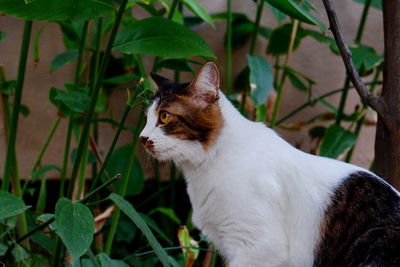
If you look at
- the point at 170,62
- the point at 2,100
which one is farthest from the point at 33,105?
the point at 170,62

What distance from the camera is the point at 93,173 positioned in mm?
1971

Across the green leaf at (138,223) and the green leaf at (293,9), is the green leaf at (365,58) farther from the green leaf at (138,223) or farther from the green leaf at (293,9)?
the green leaf at (138,223)

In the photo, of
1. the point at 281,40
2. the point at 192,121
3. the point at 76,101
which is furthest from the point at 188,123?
the point at 281,40

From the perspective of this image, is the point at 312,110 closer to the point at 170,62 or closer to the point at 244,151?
the point at 170,62

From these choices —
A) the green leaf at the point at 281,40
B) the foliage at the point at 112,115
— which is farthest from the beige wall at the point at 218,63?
the green leaf at the point at 281,40

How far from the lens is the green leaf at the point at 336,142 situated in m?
1.71

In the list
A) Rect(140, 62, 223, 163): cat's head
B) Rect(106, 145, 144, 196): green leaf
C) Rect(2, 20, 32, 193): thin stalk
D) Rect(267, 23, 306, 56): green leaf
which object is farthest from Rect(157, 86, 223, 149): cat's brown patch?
Rect(267, 23, 306, 56): green leaf

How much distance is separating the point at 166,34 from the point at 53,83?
92 centimetres

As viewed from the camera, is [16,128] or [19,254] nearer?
[19,254]

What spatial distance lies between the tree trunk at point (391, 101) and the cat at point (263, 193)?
12cm

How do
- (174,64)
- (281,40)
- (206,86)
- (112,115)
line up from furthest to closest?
(112,115) < (281,40) < (174,64) < (206,86)

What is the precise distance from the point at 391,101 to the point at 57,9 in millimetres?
648

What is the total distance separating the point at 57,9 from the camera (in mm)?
1236

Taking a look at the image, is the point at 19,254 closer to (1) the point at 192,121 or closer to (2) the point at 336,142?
(1) the point at 192,121
